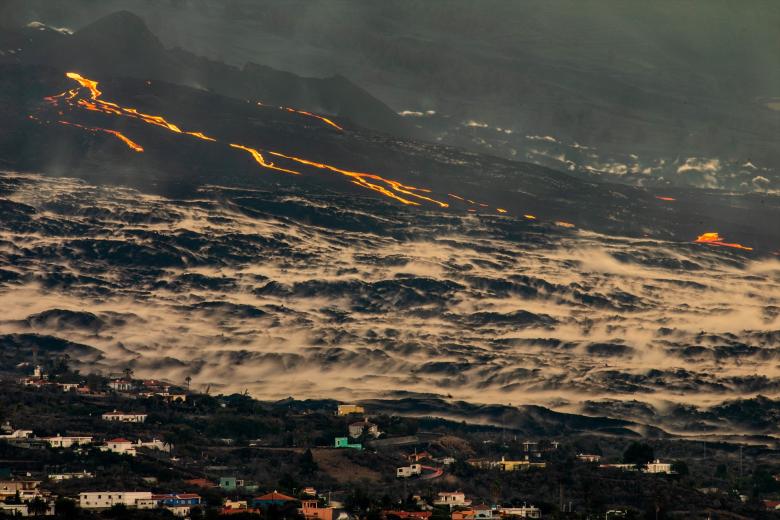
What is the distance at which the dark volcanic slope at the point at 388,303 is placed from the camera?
148625 mm

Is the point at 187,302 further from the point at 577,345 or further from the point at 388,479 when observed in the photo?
the point at 388,479

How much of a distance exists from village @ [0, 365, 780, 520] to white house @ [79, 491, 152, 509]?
79mm

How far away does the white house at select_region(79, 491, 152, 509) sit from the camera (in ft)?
292

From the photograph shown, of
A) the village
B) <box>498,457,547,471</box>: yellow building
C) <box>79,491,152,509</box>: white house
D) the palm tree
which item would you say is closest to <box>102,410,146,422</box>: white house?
the village

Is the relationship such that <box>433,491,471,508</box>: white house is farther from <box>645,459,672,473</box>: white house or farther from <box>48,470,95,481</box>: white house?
<box>645,459,672,473</box>: white house

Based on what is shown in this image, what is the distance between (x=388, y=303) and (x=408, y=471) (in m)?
58.7

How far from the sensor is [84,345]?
149750 millimetres

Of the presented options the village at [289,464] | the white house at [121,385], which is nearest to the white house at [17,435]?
the village at [289,464]

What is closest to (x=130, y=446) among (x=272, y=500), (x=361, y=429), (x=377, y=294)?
(x=272, y=500)

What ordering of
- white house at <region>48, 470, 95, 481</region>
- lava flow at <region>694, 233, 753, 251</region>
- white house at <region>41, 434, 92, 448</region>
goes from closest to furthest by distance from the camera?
white house at <region>48, 470, 95, 481</region> → white house at <region>41, 434, 92, 448</region> → lava flow at <region>694, 233, 753, 251</region>

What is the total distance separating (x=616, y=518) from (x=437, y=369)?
2247 inches

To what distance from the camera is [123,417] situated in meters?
120

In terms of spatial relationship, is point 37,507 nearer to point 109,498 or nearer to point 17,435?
point 109,498

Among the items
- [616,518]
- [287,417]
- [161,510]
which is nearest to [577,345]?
[287,417]
